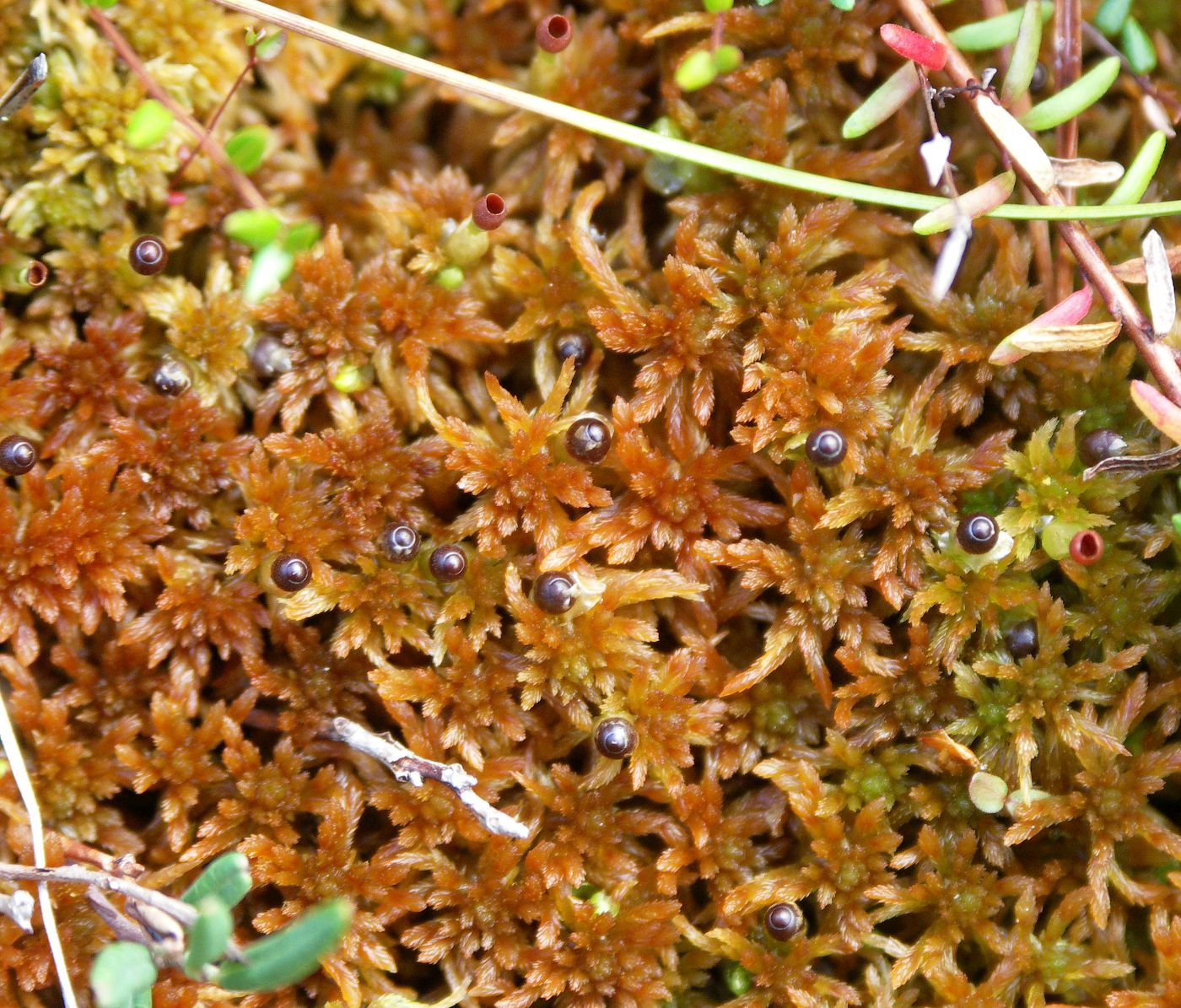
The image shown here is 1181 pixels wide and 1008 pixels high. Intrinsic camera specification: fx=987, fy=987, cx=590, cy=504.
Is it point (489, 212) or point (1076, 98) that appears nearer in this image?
point (1076, 98)

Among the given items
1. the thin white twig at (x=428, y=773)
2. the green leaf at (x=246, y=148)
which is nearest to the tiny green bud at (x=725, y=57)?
the green leaf at (x=246, y=148)

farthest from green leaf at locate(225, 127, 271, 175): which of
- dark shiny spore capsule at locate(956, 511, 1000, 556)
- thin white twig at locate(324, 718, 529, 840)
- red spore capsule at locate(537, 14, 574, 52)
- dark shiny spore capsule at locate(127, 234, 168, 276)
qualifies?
dark shiny spore capsule at locate(956, 511, 1000, 556)

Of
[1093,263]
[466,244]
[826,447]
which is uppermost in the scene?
[466,244]

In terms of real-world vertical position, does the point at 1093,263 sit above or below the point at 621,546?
above

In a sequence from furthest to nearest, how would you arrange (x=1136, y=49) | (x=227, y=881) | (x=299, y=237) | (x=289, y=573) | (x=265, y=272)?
(x=1136, y=49) → (x=289, y=573) → (x=299, y=237) → (x=265, y=272) → (x=227, y=881)

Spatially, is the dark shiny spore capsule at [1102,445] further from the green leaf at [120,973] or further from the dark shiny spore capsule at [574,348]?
the green leaf at [120,973]

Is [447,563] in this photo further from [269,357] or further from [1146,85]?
[1146,85]

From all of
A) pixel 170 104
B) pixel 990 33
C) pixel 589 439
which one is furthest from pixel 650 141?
pixel 170 104
